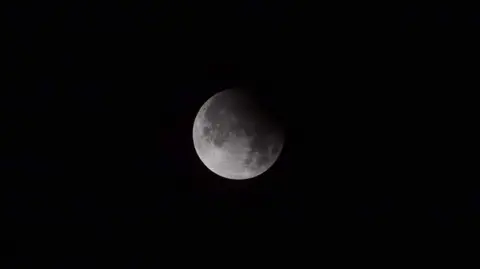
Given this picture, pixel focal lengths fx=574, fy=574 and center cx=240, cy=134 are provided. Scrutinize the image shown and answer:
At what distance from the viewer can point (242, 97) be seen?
26.1ft

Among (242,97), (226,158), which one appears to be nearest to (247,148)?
(226,158)

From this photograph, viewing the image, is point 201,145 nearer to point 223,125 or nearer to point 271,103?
point 223,125

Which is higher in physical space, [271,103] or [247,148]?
[271,103]

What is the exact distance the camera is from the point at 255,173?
8141 millimetres

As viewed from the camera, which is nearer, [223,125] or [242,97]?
[223,125]

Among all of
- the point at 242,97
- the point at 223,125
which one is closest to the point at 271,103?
the point at 242,97

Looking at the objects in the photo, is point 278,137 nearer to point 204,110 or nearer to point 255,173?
point 255,173

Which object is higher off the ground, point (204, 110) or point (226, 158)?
point (204, 110)

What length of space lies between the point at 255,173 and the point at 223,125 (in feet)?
3.42

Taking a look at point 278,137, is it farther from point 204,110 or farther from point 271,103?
point 204,110

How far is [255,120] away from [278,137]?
0.53 metres

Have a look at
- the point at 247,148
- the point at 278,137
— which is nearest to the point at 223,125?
the point at 247,148

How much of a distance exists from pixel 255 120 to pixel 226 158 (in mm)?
660

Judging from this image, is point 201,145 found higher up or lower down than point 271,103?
lower down
